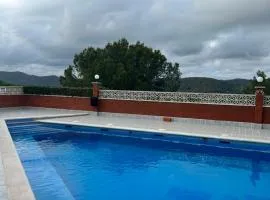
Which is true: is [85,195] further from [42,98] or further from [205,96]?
[42,98]

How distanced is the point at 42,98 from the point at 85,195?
41.8 feet

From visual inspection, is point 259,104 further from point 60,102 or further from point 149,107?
point 60,102

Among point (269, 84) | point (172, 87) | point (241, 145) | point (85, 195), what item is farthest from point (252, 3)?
point (172, 87)

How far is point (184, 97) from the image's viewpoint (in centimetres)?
1402

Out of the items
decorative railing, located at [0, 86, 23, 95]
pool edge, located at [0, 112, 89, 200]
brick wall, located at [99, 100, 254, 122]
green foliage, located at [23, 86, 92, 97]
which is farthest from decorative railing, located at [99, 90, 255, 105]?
pool edge, located at [0, 112, 89, 200]

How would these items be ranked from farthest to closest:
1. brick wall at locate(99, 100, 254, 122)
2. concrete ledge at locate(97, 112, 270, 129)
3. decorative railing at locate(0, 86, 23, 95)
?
decorative railing at locate(0, 86, 23, 95)
brick wall at locate(99, 100, 254, 122)
concrete ledge at locate(97, 112, 270, 129)

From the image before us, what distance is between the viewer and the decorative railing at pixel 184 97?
42.1 feet

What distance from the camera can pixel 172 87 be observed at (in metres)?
31.6

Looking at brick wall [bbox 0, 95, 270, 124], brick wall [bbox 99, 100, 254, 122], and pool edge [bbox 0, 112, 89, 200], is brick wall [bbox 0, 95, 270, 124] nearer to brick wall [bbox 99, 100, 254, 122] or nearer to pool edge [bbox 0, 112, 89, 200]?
brick wall [bbox 99, 100, 254, 122]

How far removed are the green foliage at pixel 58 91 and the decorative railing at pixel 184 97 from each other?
3.29ft

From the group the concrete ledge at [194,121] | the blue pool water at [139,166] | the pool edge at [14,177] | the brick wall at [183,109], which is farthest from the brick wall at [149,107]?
the pool edge at [14,177]

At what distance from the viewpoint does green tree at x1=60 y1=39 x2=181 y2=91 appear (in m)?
26.4

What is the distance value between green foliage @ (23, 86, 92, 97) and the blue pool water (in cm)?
414

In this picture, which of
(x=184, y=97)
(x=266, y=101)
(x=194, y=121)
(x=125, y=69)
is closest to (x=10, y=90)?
(x=184, y=97)
